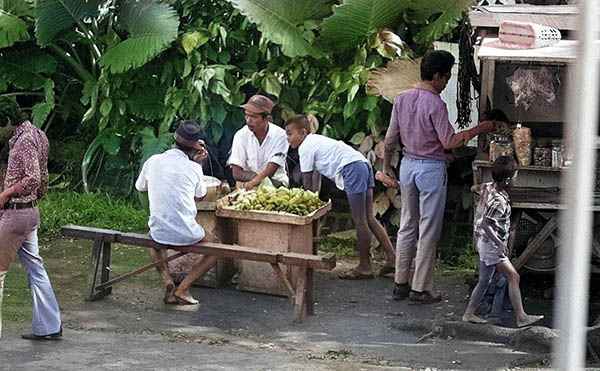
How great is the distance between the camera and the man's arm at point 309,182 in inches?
360

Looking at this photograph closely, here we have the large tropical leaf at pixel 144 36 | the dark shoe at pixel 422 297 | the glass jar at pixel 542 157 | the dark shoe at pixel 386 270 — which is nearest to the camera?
the glass jar at pixel 542 157

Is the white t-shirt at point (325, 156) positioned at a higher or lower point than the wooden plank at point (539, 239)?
higher

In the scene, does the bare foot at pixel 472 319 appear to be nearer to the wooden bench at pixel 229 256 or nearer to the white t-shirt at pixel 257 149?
the wooden bench at pixel 229 256

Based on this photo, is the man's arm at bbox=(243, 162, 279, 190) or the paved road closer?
the paved road

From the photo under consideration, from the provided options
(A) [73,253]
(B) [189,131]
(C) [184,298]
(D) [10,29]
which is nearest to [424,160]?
(B) [189,131]

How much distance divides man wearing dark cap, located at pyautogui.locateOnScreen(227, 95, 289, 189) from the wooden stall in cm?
172

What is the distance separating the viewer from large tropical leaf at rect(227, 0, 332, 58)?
10.6m

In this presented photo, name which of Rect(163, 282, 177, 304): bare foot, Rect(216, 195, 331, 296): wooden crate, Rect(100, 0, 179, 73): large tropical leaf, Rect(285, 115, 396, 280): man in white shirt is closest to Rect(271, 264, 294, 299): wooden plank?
Rect(216, 195, 331, 296): wooden crate

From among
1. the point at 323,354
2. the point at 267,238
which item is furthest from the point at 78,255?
the point at 323,354

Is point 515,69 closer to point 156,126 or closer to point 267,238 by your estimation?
point 267,238

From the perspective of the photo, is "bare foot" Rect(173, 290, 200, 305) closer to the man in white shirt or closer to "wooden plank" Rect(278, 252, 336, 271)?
"wooden plank" Rect(278, 252, 336, 271)

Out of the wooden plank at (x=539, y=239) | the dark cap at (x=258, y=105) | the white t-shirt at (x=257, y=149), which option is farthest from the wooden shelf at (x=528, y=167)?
the dark cap at (x=258, y=105)

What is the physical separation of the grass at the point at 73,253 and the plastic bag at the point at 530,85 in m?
3.44

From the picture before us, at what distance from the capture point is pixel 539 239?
8.15 metres
